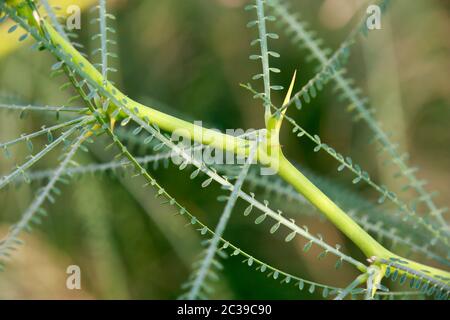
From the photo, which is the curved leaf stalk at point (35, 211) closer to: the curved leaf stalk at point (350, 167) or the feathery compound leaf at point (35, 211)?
the feathery compound leaf at point (35, 211)

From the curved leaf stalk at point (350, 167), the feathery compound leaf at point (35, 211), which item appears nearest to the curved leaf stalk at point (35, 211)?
the feathery compound leaf at point (35, 211)

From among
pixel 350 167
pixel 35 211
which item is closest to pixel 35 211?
pixel 35 211

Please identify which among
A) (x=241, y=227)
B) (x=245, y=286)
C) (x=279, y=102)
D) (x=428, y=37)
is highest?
(x=428, y=37)

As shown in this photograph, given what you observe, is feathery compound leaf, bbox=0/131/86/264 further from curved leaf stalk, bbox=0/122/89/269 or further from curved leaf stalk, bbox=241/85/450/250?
curved leaf stalk, bbox=241/85/450/250

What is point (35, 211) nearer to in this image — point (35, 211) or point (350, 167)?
point (35, 211)

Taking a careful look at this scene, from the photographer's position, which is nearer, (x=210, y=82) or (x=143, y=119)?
(x=143, y=119)

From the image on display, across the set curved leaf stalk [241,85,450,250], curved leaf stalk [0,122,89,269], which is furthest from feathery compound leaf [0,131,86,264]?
curved leaf stalk [241,85,450,250]

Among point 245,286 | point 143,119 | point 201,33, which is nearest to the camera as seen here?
point 143,119

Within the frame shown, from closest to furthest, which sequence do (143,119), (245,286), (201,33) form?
(143,119), (245,286), (201,33)

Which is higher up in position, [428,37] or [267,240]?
[428,37]

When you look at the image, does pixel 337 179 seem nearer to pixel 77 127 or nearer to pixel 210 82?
pixel 210 82
